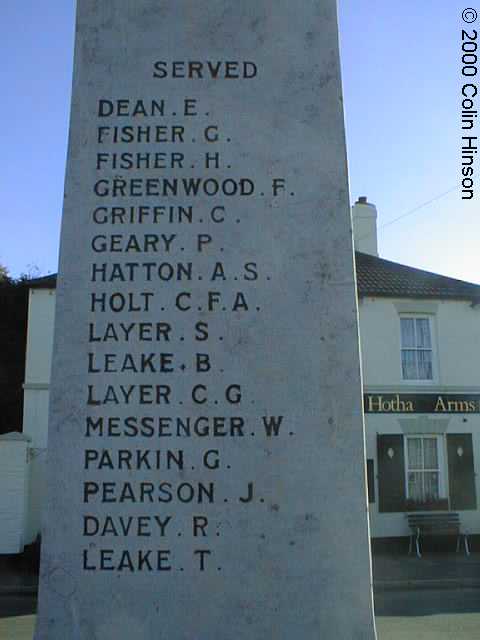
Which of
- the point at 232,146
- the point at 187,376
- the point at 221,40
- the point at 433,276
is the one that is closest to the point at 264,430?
the point at 187,376

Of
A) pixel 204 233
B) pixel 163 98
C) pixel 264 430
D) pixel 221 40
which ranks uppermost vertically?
pixel 221 40

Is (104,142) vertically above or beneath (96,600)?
above

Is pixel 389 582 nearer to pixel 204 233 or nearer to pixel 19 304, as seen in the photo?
pixel 204 233

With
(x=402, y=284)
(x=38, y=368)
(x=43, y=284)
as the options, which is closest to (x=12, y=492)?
(x=38, y=368)

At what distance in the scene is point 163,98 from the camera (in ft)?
11.2

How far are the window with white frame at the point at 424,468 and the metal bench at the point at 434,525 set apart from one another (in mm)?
451

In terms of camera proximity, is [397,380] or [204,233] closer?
[204,233]

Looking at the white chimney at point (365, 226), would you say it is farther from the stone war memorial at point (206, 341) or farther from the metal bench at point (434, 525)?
the stone war memorial at point (206, 341)

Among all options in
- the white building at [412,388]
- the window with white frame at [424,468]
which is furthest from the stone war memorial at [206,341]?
the window with white frame at [424,468]

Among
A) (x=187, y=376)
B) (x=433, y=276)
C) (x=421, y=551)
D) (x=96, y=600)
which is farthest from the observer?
(x=433, y=276)

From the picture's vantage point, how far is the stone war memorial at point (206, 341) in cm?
293

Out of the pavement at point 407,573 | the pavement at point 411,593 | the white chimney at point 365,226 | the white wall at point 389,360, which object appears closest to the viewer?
the pavement at point 411,593

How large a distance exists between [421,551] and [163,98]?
50.9 ft

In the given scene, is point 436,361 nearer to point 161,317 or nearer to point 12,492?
point 12,492
